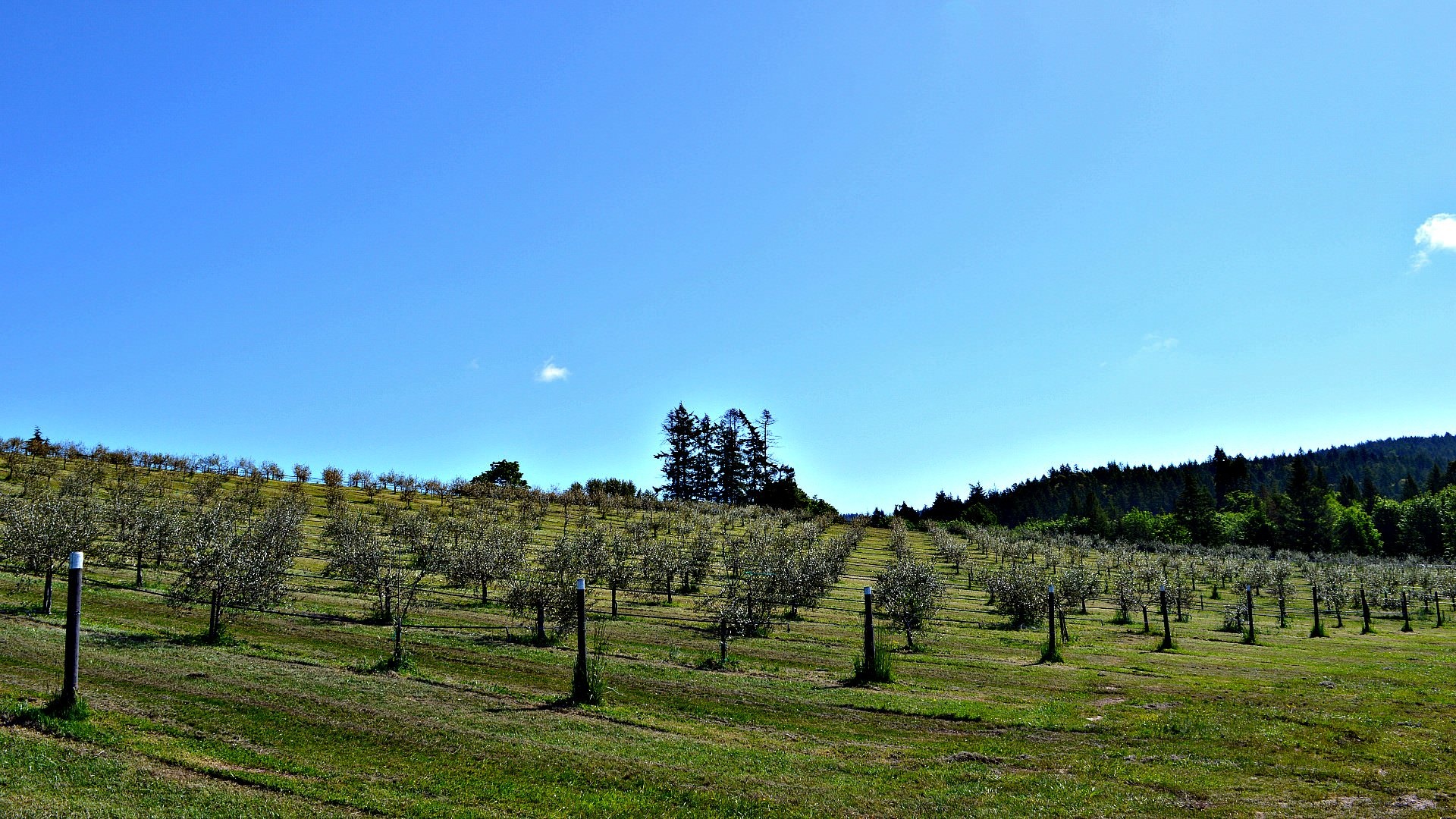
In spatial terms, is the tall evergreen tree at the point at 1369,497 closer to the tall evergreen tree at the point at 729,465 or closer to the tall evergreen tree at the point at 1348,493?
the tall evergreen tree at the point at 1348,493

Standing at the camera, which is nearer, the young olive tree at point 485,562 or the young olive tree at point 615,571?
the young olive tree at point 615,571

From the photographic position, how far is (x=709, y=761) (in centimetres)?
1414

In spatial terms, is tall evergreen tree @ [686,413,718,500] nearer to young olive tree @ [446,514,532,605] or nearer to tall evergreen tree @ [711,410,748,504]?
tall evergreen tree @ [711,410,748,504]

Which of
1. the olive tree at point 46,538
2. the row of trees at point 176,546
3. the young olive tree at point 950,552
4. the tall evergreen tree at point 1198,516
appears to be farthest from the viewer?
the tall evergreen tree at point 1198,516

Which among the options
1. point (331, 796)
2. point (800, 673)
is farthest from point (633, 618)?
point (331, 796)

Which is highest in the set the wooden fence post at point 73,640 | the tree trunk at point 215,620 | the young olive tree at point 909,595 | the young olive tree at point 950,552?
the wooden fence post at point 73,640

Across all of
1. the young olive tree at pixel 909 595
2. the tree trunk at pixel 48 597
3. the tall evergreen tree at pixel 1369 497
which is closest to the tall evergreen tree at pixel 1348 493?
the tall evergreen tree at pixel 1369 497

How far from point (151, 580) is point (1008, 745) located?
44013mm

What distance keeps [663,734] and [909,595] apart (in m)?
24.0

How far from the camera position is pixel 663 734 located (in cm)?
1644

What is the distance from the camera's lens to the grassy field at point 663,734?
11555 mm

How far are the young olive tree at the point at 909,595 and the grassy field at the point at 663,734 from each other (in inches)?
223

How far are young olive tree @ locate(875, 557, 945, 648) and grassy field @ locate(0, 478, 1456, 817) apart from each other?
567 cm

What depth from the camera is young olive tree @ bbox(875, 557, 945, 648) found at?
37375 mm
